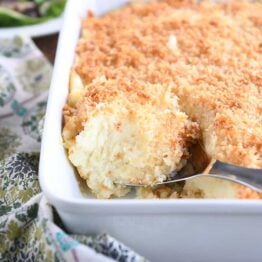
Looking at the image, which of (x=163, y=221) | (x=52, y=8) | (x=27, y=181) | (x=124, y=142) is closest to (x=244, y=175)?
(x=163, y=221)

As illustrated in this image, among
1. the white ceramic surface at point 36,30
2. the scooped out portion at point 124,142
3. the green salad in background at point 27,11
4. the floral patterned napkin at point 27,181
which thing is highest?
the scooped out portion at point 124,142

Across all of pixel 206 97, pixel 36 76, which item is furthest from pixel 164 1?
pixel 206 97

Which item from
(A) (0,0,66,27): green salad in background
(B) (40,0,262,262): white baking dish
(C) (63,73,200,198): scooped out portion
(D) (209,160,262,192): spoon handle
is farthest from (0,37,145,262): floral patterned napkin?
(A) (0,0,66,27): green salad in background

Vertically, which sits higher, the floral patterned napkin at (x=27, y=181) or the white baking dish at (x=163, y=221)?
the white baking dish at (x=163, y=221)

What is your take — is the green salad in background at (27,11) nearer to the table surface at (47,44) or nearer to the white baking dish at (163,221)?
the table surface at (47,44)

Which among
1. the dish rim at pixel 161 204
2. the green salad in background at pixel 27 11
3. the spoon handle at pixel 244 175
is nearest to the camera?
the dish rim at pixel 161 204

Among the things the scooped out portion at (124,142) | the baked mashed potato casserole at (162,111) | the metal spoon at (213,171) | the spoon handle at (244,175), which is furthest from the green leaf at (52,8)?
the spoon handle at (244,175)
